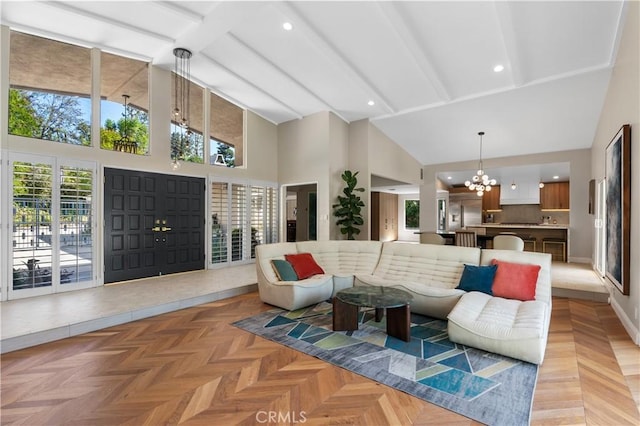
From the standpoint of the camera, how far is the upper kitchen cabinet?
9.19 meters

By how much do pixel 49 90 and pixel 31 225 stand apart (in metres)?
2.02

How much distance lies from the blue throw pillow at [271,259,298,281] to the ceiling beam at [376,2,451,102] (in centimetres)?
347

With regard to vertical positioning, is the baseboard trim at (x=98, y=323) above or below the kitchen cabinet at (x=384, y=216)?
below

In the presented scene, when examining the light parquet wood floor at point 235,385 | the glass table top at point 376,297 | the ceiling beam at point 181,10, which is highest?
the ceiling beam at point 181,10

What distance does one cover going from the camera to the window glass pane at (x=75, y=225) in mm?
4590

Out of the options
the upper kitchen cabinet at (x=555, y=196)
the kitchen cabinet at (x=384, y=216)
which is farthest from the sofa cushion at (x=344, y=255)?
the upper kitchen cabinet at (x=555, y=196)

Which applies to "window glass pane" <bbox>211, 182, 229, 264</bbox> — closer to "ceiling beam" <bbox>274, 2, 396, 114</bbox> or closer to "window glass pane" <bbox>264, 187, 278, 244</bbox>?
"window glass pane" <bbox>264, 187, 278, 244</bbox>

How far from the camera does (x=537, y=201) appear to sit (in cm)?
954

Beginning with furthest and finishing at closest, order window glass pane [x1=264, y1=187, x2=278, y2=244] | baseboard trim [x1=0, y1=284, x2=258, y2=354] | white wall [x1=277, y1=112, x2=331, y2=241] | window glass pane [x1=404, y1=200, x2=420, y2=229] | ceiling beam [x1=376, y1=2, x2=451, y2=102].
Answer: window glass pane [x1=404, y1=200, x2=420, y2=229], window glass pane [x1=264, y1=187, x2=278, y2=244], white wall [x1=277, y1=112, x2=331, y2=241], ceiling beam [x1=376, y1=2, x2=451, y2=102], baseboard trim [x1=0, y1=284, x2=258, y2=354]

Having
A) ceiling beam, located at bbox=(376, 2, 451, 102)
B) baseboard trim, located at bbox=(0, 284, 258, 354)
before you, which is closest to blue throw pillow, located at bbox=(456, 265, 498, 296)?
ceiling beam, located at bbox=(376, 2, 451, 102)

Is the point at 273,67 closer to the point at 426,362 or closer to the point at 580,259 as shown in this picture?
Result: the point at 426,362

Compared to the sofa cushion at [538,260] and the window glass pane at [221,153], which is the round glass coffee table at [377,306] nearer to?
the sofa cushion at [538,260]

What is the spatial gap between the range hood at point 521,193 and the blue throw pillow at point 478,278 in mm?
7648

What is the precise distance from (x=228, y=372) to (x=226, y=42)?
15.1 ft
